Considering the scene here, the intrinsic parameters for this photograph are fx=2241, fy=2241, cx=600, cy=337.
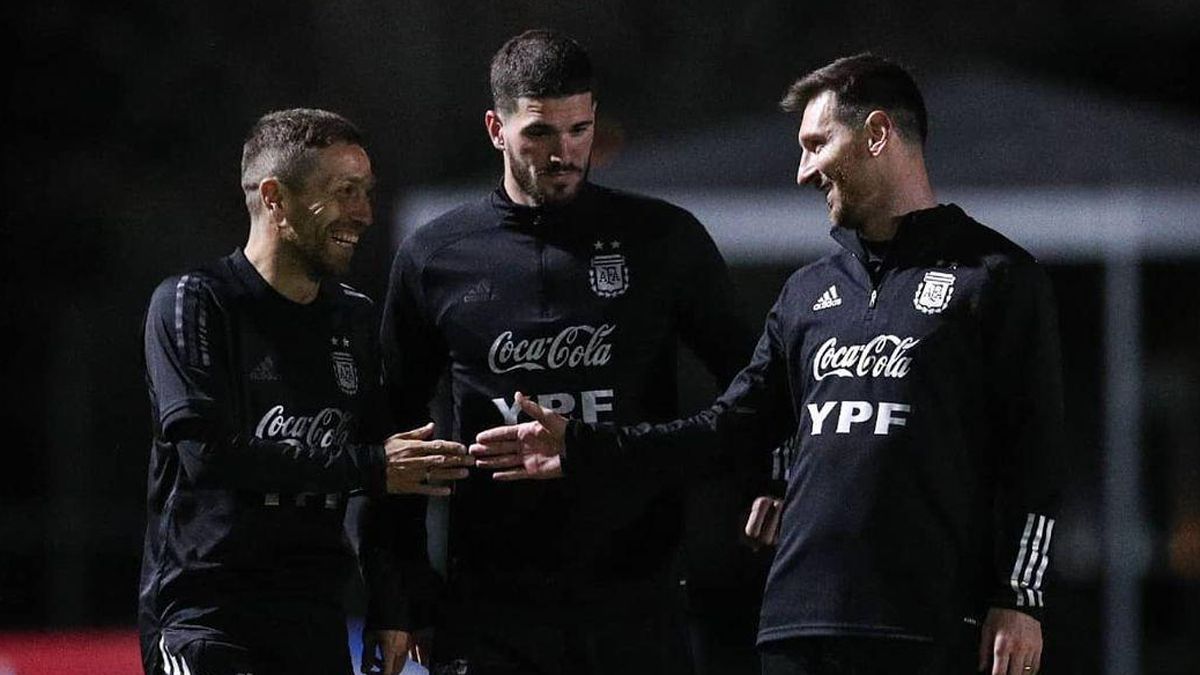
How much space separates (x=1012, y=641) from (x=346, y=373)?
1.60 m

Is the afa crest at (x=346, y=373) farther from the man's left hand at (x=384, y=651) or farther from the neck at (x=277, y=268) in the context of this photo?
the man's left hand at (x=384, y=651)

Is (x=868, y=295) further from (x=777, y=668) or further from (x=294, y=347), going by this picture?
(x=294, y=347)

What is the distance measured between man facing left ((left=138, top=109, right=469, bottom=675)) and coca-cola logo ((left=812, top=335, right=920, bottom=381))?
834 mm

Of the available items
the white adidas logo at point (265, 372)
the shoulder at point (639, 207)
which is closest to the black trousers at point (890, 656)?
the shoulder at point (639, 207)

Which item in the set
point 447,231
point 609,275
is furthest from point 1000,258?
point 447,231

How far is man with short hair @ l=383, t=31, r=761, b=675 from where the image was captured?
499cm

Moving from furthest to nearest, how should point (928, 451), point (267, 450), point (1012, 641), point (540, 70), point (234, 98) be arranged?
point (234, 98) → point (540, 70) → point (267, 450) → point (928, 451) → point (1012, 641)

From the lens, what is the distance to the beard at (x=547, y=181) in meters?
5.00

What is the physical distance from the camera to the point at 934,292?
449 centimetres

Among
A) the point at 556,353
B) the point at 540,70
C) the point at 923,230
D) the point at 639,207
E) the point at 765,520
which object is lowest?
the point at 765,520

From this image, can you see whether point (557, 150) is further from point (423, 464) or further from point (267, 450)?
point (267, 450)

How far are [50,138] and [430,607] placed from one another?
11298mm

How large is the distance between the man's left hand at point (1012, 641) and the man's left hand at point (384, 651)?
1.38 metres

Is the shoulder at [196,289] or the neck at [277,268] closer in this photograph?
the shoulder at [196,289]
